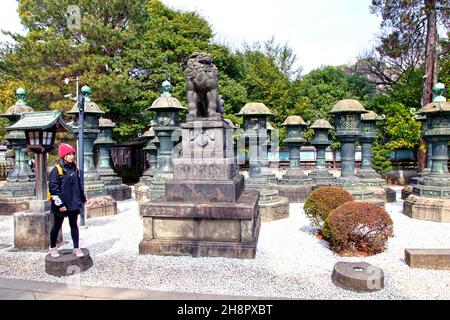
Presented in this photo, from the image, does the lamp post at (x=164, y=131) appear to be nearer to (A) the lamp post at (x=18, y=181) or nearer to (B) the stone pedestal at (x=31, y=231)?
(A) the lamp post at (x=18, y=181)

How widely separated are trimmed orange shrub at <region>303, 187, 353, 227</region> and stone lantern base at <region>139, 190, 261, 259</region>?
6.92 feet

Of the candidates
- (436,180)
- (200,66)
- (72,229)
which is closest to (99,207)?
(72,229)

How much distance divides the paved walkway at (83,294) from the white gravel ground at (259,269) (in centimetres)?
22

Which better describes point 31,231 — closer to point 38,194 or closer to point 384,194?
point 38,194

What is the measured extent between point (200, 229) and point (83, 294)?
229cm

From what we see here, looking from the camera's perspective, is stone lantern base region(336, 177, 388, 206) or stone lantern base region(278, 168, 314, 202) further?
stone lantern base region(278, 168, 314, 202)

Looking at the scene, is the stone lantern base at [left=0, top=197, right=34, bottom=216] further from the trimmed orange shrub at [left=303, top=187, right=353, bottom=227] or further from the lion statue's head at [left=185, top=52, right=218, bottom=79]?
the trimmed orange shrub at [left=303, top=187, right=353, bottom=227]

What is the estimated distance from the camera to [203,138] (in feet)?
21.2

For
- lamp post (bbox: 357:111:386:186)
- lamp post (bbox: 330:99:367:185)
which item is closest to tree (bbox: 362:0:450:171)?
lamp post (bbox: 357:111:386:186)

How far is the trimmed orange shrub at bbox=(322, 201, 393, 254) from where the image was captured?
566cm

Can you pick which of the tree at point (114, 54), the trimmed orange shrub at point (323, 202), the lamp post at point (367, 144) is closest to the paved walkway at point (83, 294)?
the trimmed orange shrub at point (323, 202)

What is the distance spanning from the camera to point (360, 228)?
570 cm

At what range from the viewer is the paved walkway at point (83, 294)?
155 inches

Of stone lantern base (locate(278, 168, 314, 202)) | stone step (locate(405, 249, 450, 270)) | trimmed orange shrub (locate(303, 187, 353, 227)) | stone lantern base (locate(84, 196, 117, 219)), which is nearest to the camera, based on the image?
stone step (locate(405, 249, 450, 270))
